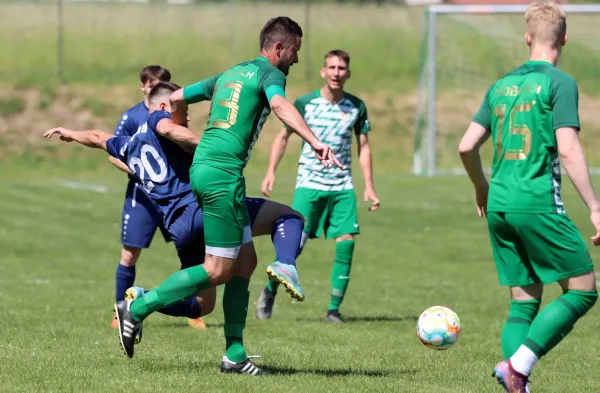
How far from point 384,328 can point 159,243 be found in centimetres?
764

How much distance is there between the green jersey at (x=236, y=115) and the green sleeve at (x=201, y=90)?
12 cm

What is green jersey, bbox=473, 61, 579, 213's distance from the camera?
608 cm

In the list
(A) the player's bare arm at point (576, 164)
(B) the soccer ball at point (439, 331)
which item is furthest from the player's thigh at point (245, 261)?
(A) the player's bare arm at point (576, 164)

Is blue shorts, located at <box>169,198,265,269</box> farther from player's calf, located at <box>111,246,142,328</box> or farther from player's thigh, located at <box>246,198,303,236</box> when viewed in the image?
player's calf, located at <box>111,246,142,328</box>

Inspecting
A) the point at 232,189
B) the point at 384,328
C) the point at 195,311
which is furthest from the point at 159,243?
the point at 232,189

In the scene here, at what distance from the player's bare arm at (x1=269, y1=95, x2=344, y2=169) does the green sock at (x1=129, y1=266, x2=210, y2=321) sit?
3.67ft

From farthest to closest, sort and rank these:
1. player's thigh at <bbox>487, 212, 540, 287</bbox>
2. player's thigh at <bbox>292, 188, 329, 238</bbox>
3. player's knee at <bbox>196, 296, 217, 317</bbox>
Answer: player's thigh at <bbox>292, 188, 329, 238</bbox> < player's knee at <bbox>196, 296, 217, 317</bbox> < player's thigh at <bbox>487, 212, 540, 287</bbox>

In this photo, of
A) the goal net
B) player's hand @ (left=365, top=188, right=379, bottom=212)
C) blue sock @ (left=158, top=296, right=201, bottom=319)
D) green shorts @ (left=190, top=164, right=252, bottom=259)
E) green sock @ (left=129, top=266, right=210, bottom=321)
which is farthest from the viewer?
the goal net

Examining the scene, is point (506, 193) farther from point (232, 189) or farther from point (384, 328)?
point (384, 328)

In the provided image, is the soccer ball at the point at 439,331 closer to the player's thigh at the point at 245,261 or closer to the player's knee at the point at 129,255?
the player's thigh at the point at 245,261

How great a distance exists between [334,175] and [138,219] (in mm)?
1986

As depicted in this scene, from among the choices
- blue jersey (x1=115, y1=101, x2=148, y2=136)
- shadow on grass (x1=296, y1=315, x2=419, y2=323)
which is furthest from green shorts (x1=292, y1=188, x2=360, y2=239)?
blue jersey (x1=115, y1=101, x2=148, y2=136)

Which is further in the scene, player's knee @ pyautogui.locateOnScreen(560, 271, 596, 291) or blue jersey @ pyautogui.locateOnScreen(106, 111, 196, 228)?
blue jersey @ pyautogui.locateOnScreen(106, 111, 196, 228)

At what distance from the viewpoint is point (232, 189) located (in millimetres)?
6996
